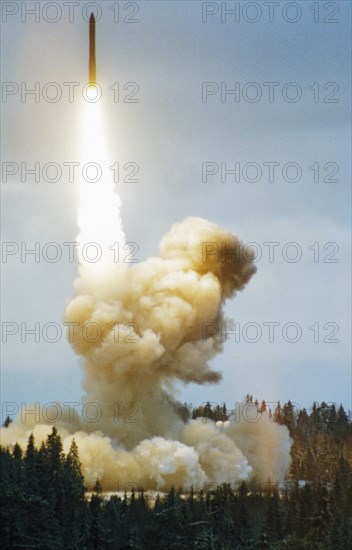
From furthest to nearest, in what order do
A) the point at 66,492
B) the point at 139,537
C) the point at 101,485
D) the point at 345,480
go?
the point at 345,480
the point at 101,485
the point at 66,492
the point at 139,537

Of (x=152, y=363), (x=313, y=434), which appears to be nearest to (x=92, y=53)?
(x=152, y=363)

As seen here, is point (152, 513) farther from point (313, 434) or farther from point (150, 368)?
point (313, 434)

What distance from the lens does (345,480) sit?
11056 cm

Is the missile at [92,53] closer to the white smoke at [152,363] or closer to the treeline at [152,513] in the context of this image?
the white smoke at [152,363]

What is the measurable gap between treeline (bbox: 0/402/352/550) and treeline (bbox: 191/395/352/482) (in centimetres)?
1294

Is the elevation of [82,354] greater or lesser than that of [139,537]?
greater

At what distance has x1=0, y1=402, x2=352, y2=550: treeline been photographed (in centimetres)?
8850

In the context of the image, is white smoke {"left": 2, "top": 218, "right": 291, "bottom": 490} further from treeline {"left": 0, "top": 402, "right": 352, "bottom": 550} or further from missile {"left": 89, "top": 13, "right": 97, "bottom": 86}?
missile {"left": 89, "top": 13, "right": 97, "bottom": 86}

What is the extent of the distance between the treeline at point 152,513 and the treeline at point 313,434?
42.4 feet

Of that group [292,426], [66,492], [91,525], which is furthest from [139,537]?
[292,426]

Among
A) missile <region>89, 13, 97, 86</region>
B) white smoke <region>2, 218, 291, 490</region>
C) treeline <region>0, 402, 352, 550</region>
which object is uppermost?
missile <region>89, 13, 97, 86</region>

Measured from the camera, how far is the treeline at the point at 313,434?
409ft

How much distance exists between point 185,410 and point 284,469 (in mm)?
10406

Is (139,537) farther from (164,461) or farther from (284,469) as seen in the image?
(284,469)
